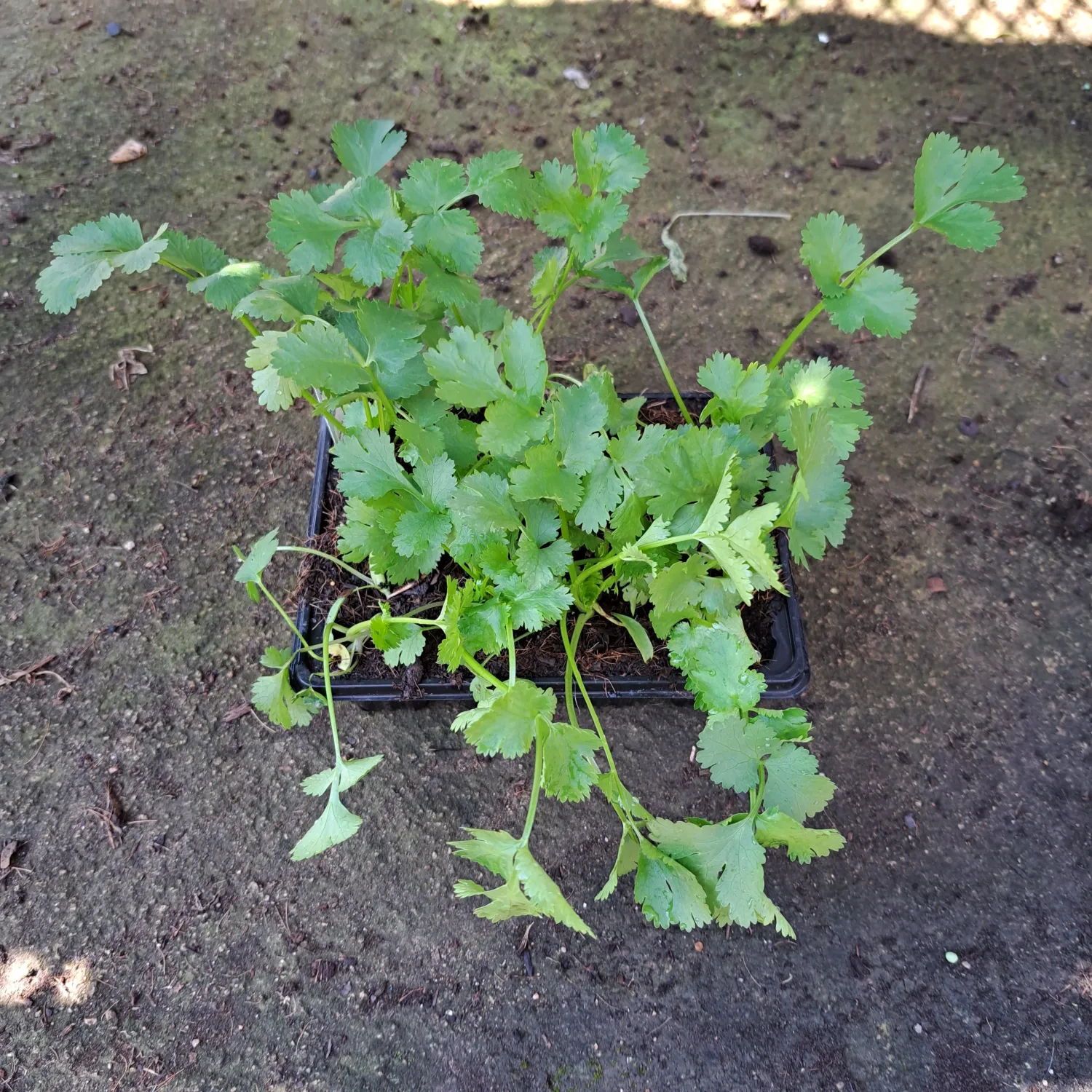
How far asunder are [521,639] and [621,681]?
17 cm

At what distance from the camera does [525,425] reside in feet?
3.19

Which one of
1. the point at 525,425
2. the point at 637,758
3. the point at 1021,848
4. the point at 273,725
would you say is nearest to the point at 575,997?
the point at 637,758

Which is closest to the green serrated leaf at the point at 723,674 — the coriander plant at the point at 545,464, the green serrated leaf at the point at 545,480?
the coriander plant at the point at 545,464

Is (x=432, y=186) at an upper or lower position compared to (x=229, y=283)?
upper

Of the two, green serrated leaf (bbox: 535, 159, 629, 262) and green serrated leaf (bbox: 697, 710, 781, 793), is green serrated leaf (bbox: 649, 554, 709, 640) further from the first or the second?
green serrated leaf (bbox: 535, 159, 629, 262)

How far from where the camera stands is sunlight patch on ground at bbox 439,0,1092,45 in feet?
7.07

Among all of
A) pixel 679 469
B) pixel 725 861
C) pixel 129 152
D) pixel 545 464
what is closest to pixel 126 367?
pixel 129 152

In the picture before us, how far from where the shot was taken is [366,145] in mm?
1050

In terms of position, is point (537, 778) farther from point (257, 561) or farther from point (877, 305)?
point (877, 305)

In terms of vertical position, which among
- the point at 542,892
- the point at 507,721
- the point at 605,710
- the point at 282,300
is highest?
the point at 282,300

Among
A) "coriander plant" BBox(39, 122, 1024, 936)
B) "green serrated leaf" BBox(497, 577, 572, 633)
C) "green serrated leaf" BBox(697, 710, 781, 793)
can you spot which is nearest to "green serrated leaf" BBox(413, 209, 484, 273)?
"coriander plant" BBox(39, 122, 1024, 936)

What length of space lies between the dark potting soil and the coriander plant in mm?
100

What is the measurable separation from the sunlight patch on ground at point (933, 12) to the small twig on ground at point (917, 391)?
1.08 metres

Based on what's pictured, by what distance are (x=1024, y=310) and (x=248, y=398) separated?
70.2 inches
